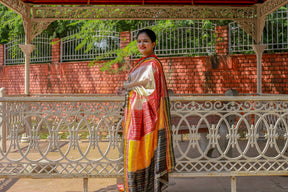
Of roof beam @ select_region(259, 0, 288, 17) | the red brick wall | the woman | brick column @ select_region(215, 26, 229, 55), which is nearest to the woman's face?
the woman

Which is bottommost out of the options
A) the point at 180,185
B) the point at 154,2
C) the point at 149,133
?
the point at 180,185

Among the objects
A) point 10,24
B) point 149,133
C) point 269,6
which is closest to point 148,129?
point 149,133

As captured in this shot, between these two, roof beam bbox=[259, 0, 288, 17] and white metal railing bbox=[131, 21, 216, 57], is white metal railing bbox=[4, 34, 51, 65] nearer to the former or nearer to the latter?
white metal railing bbox=[131, 21, 216, 57]

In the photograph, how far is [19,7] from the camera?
632 centimetres

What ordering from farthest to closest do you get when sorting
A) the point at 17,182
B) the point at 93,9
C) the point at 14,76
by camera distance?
the point at 14,76, the point at 93,9, the point at 17,182

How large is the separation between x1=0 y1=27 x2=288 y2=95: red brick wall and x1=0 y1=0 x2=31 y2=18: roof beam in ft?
12.9

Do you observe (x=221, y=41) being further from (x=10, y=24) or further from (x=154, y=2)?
(x=10, y=24)

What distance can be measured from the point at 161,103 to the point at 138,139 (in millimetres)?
403

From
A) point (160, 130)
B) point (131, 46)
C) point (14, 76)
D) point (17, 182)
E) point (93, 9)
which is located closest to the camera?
point (160, 130)

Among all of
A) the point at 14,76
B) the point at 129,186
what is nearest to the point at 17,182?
the point at 129,186

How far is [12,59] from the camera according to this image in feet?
41.3

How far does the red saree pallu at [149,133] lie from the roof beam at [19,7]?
14.0 ft

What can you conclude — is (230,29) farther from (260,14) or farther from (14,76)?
(14,76)

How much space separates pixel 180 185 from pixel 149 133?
1.58 meters
